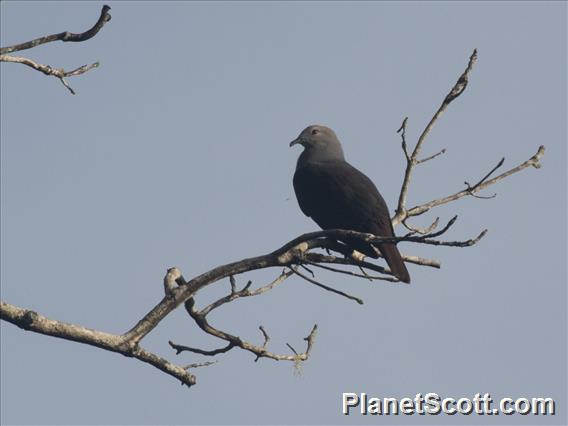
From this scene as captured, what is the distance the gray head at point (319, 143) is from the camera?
28.6 feet

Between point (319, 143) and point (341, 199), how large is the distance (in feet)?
5.19

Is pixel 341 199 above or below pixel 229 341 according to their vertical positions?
above

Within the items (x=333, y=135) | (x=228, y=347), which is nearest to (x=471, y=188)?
(x=228, y=347)

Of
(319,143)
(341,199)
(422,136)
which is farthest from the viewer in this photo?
(319,143)

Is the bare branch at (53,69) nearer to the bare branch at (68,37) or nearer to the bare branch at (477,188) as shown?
the bare branch at (68,37)

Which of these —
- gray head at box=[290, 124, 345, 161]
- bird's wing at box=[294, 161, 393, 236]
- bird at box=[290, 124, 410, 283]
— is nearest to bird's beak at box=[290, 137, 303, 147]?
gray head at box=[290, 124, 345, 161]

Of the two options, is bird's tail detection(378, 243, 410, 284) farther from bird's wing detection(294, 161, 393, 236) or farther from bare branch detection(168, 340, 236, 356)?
bare branch detection(168, 340, 236, 356)

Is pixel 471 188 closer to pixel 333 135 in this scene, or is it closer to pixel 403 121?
pixel 403 121

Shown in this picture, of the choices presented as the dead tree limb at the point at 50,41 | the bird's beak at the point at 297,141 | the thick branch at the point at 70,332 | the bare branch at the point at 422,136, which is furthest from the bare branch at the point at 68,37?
the bird's beak at the point at 297,141

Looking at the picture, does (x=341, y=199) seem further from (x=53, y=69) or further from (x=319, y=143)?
Answer: (x=53, y=69)

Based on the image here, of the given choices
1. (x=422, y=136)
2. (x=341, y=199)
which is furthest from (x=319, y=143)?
(x=422, y=136)

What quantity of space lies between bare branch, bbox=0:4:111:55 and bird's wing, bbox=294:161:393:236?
311 centimetres

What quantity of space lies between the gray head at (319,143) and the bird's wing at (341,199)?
0.59 meters

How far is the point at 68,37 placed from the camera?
484cm
